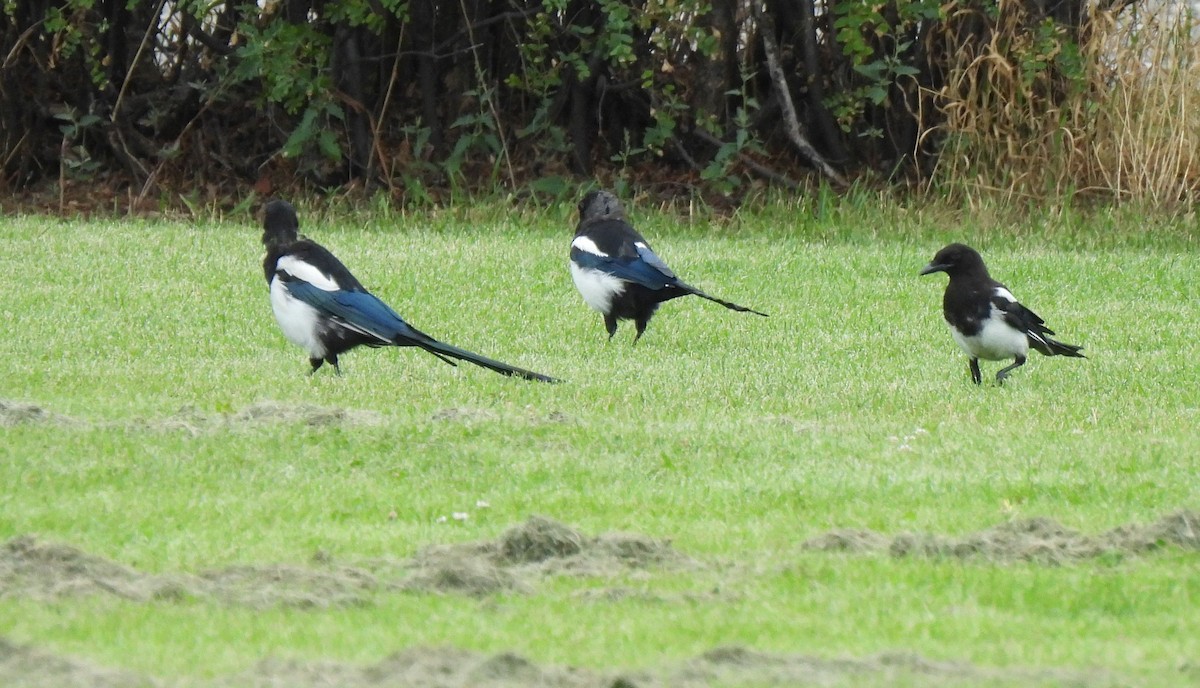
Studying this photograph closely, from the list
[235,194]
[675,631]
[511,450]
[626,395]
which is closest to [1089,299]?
[626,395]

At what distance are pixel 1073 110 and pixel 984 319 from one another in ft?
20.8

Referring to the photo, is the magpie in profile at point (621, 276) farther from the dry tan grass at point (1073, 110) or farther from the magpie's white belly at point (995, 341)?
the dry tan grass at point (1073, 110)

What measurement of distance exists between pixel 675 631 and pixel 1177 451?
284 centimetres

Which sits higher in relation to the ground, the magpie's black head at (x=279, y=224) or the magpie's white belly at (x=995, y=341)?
the magpie's black head at (x=279, y=224)

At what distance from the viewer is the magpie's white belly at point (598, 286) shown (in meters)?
8.47

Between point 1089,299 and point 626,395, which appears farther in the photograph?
A: point 1089,299

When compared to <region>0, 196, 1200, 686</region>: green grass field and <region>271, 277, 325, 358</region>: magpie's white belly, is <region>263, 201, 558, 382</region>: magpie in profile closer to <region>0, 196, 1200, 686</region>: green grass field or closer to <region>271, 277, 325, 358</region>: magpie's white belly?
<region>271, 277, 325, 358</region>: magpie's white belly

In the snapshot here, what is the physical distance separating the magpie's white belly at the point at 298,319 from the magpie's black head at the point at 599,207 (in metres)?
2.34

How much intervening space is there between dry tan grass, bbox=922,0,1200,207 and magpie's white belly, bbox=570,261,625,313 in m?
5.23

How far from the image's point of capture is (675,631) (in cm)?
382

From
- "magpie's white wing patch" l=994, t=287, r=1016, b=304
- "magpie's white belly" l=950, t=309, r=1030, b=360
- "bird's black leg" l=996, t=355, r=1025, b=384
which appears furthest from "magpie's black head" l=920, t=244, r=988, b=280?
"bird's black leg" l=996, t=355, r=1025, b=384

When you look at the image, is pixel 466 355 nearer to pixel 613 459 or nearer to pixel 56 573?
pixel 613 459

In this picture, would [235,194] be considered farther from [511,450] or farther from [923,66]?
[511,450]

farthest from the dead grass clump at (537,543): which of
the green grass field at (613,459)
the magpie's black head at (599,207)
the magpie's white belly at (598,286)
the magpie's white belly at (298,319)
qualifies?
the magpie's black head at (599,207)
